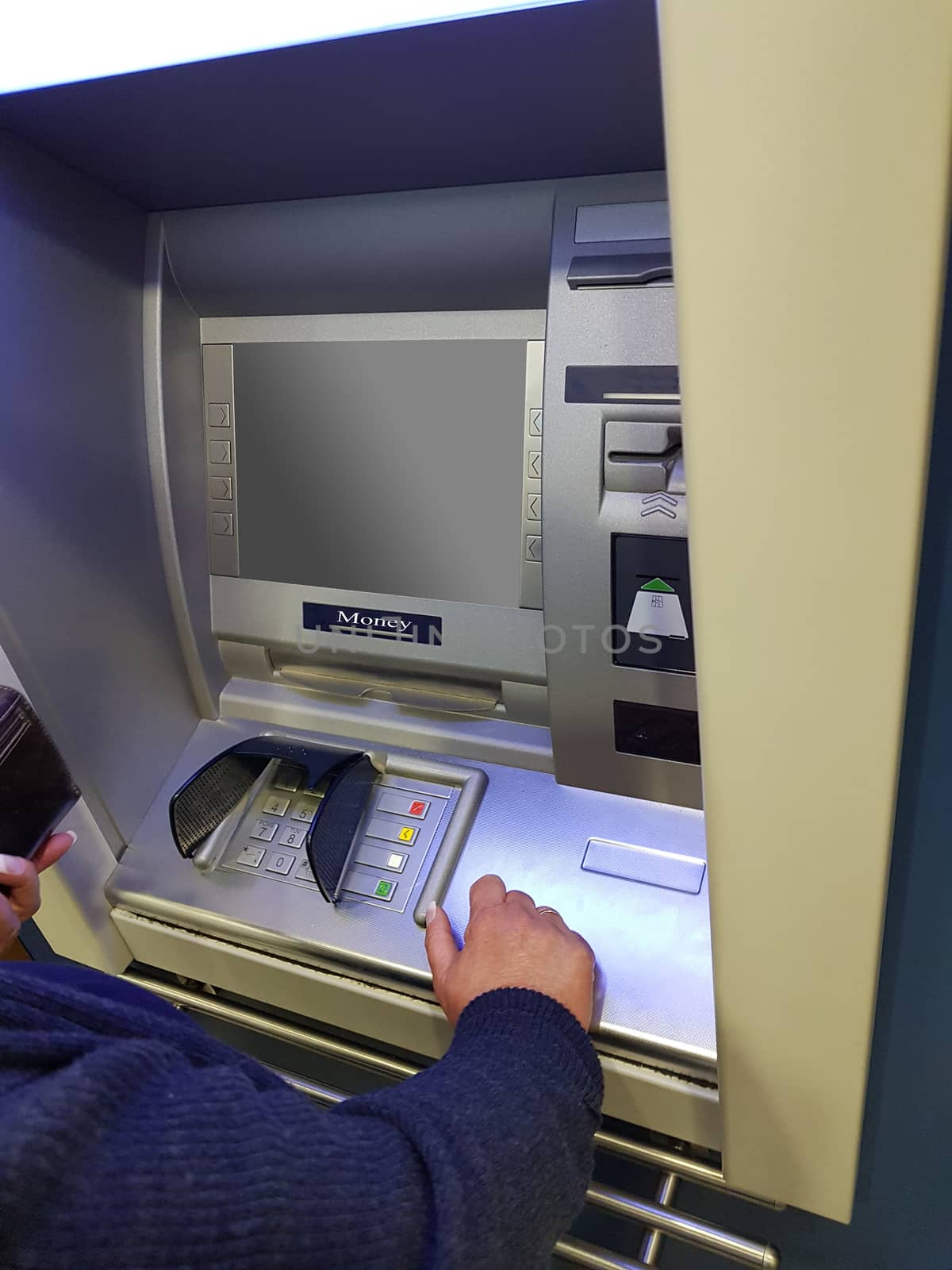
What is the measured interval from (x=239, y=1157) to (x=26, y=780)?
20.2 inches

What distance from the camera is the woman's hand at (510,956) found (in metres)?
0.69

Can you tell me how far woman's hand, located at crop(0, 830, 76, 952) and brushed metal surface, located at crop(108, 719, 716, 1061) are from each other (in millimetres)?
155

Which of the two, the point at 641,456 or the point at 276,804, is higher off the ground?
the point at 641,456

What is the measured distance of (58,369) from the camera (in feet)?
2.77

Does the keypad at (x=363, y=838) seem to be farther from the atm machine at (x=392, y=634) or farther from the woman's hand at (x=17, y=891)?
the woman's hand at (x=17, y=891)

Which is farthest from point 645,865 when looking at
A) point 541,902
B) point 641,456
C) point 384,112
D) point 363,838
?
point 384,112

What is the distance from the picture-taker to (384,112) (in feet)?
2.07

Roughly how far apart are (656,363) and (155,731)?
0.78 metres

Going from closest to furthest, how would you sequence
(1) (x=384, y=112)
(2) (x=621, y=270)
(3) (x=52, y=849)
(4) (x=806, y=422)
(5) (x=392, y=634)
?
(4) (x=806, y=422), (1) (x=384, y=112), (2) (x=621, y=270), (3) (x=52, y=849), (5) (x=392, y=634)

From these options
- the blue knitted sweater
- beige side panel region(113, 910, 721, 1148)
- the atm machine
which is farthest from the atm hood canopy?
beige side panel region(113, 910, 721, 1148)

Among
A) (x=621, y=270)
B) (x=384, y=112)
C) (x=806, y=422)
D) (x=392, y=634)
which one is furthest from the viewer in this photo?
(x=392, y=634)

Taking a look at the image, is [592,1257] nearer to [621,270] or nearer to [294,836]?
[294,836]

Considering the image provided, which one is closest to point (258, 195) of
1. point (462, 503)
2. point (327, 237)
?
point (327, 237)

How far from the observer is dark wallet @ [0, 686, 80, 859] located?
76 cm
